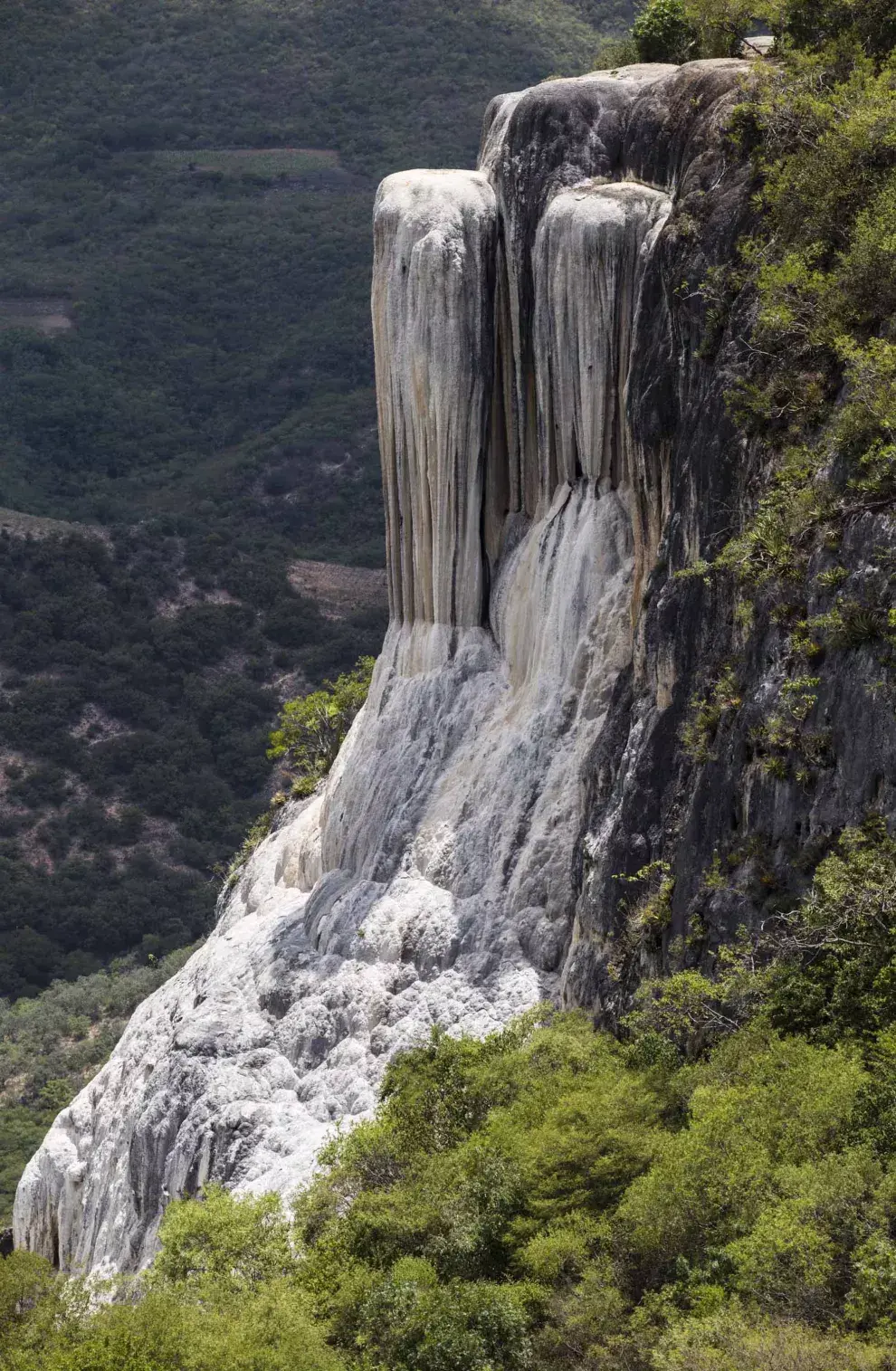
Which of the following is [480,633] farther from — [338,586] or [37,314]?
[37,314]

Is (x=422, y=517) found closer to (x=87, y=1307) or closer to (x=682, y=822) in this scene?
(x=682, y=822)

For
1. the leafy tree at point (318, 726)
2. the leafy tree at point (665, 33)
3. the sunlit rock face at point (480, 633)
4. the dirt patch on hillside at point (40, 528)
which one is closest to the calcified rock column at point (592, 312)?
the sunlit rock face at point (480, 633)

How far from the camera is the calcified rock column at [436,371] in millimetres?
22406

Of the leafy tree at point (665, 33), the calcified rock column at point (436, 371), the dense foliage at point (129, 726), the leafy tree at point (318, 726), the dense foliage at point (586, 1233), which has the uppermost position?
the leafy tree at point (665, 33)

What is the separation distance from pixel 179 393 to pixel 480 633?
6017 cm

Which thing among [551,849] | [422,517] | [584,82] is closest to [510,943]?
[551,849]

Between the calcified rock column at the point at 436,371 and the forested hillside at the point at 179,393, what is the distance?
105 ft

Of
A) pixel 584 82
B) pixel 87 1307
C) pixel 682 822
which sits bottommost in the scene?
pixel 87 1307

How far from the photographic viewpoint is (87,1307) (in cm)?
1625

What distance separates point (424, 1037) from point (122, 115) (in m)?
82.7

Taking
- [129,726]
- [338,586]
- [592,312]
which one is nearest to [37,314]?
[338,586]

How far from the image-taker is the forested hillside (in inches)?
2345

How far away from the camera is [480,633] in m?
23.2

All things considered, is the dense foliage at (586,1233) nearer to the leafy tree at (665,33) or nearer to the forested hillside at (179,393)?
the leafy tree at (665,33)
